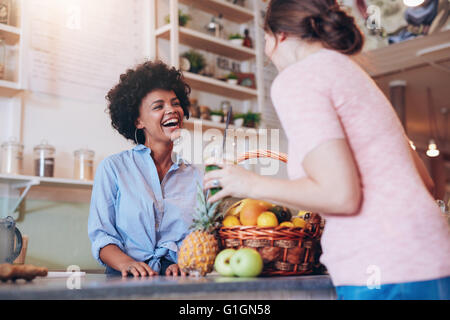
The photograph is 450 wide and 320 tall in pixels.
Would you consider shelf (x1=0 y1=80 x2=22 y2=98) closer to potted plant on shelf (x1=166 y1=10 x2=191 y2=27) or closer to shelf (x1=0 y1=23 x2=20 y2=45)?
shelf (x1=0 y1=23 x2=20 y2=45)

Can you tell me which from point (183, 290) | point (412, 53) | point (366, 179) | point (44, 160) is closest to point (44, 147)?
point (44, 160)

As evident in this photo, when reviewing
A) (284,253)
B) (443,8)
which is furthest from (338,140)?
(443,8)

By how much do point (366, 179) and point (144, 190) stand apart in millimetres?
1194

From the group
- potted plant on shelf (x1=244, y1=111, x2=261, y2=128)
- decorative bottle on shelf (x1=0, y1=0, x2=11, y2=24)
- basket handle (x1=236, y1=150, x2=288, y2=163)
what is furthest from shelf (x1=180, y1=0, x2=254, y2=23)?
basket handle (x1=236, y1=150, x2=288, y2=163)

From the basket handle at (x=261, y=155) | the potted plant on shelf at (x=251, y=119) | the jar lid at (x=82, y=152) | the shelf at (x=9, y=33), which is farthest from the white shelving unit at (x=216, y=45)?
the basket handle at (x=261, y=155)

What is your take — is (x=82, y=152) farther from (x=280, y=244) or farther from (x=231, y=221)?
(x=280, y=244)

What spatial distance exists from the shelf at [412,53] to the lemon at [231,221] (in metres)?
3.00

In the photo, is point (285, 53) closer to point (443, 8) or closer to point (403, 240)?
point (403, 240)

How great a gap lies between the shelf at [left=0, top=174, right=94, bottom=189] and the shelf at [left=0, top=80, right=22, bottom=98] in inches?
19.7

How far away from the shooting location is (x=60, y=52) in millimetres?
3117

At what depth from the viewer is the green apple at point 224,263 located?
3.97ft

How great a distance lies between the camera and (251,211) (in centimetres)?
129

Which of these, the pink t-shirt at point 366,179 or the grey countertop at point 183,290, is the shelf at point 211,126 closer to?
the grey countertop at point 183,290

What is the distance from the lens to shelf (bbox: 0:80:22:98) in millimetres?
2672
